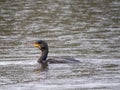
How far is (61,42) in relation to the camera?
2925 centimetres

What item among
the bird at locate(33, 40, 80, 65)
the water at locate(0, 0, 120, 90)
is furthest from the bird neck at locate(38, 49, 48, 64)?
the water at locate(0, 0, 120, 90)

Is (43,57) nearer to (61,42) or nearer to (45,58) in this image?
(45,58)

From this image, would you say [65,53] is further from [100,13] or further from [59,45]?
[100,13]

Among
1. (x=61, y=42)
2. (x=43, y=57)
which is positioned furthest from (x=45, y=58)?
(x=61, y=42)

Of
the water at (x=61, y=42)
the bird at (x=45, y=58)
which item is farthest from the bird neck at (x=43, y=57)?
the water at (x=61, y=42)

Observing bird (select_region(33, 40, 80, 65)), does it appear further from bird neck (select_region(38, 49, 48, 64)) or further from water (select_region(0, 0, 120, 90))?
water (select_region(0, 0, 120, 90))

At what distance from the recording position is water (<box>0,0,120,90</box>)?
72.3 ft

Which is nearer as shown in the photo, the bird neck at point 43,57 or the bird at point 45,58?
the bird at point 45,58

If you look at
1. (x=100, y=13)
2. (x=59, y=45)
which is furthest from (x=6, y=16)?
(x=59, y=45)

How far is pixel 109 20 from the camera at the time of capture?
3538cm

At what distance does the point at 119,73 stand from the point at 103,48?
186 inches

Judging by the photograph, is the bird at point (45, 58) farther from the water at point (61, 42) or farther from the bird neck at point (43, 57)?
the water at point (61, 42)

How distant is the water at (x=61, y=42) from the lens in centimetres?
2203

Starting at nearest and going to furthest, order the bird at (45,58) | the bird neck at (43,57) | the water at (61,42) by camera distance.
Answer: the water at (61,42), the bird at (45,58), the bird neck at (43,57)
